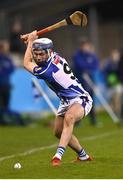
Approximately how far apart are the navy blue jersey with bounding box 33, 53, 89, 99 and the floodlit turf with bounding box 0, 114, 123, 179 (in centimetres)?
112

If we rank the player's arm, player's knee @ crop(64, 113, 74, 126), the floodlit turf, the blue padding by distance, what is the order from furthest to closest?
the blue padding → the player's arm → player's knee @ crop(64, 113, 74, 126) → the floodlit turf

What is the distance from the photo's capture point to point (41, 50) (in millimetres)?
12562

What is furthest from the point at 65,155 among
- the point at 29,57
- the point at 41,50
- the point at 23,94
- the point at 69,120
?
the point at 23,94

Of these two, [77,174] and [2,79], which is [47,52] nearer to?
[77,174]

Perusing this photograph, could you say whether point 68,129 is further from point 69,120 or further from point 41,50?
point 41,50

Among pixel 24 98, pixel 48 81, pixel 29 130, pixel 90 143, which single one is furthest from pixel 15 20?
pixel 48 81

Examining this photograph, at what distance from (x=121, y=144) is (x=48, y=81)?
4.50 meters

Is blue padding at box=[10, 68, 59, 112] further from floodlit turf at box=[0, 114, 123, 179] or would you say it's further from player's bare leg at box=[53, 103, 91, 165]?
player's bare leg at box=[53, 103, 91, 165]

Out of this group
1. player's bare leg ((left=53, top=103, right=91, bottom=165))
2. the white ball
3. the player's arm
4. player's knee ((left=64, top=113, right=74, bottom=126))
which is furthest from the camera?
the player's arm

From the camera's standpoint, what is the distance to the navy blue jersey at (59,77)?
41.2 ft

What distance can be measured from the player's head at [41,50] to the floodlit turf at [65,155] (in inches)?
63.4

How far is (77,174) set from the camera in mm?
11234

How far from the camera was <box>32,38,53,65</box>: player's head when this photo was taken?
12.6 meters

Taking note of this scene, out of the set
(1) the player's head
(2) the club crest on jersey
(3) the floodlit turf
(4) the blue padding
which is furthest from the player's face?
(4) the blue padding
